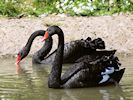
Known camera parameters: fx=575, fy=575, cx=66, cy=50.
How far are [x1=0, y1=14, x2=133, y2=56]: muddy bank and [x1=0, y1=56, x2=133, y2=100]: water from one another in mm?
2984

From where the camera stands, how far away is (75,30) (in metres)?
14.5

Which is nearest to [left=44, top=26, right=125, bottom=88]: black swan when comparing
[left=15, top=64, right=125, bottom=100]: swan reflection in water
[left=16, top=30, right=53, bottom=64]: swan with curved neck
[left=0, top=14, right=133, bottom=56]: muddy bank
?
[left=15, top=64, right=125, bottom=100]: swan reflection in water

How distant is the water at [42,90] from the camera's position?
26.5 ft

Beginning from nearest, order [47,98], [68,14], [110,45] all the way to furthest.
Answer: [47,98] < [110,45] < [68,14]

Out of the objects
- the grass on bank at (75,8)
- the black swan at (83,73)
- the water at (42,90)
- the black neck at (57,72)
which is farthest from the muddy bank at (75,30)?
the black neck at (57,72)

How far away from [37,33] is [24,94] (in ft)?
12.6

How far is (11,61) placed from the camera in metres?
12.2

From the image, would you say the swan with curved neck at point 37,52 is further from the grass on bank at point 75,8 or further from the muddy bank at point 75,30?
the grass on bank at point 75,8

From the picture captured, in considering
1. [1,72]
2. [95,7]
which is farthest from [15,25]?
[1,72]

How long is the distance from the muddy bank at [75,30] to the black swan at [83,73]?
4.15m

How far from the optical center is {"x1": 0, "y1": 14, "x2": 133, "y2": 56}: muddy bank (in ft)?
44.8

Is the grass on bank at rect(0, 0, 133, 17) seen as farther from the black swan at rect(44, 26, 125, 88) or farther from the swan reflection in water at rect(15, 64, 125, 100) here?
the black swan at rect(44, 26, 125, 88)

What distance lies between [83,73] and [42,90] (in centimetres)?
68

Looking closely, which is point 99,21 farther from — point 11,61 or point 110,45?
point 11,61
